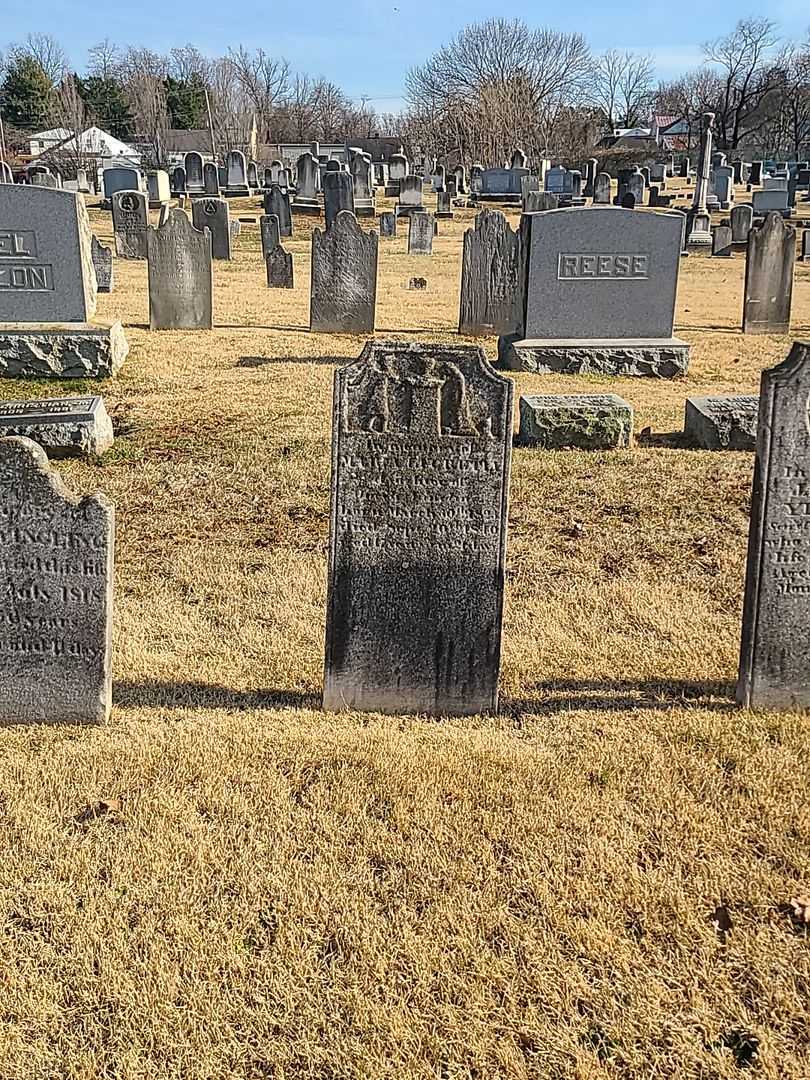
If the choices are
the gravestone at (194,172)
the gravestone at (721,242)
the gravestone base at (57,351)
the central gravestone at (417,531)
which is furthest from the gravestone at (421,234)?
the central gravestone at (417,531)

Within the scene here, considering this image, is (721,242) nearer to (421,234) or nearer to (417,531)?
(421,234)

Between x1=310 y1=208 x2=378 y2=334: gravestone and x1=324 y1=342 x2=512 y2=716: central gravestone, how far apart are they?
941 centimetres

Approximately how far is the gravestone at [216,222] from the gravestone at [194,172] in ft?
59.5

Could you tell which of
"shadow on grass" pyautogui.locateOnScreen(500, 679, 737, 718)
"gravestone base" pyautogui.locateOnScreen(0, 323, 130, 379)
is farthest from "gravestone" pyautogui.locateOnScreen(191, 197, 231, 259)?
Answer: "shadow on grass" pyautogui.locateOnScreen(500, 679, 737, 718)

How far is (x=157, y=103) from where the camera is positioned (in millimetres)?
67000

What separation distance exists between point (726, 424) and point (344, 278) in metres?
6.62

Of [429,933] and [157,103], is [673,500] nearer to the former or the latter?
[429,933]

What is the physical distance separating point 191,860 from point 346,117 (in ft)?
321

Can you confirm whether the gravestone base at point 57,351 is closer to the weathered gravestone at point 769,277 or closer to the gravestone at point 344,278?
the gravestone at point 344,278

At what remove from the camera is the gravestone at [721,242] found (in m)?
26.1

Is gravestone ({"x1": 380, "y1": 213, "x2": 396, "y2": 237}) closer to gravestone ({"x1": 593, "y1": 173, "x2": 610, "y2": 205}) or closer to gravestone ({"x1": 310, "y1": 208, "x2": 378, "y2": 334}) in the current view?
gravestone ({"x1": 593, "y1": 173, "x2": 610, "y2": 205})

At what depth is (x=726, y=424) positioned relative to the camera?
825cm

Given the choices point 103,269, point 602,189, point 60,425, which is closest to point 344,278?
point 103,269

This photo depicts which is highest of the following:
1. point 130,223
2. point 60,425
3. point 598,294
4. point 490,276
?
point 130,223
